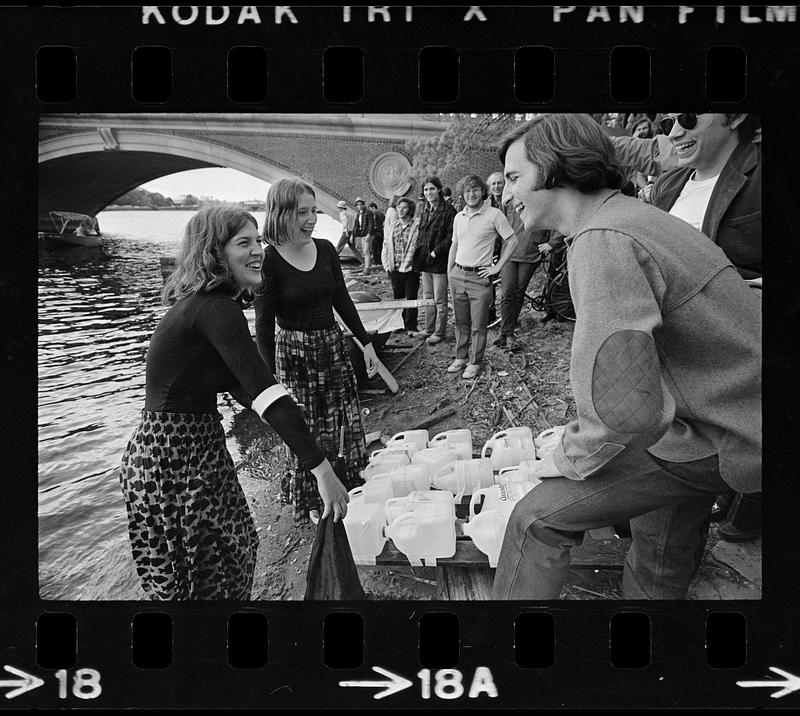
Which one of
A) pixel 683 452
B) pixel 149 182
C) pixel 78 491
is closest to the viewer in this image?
pixel 683 452

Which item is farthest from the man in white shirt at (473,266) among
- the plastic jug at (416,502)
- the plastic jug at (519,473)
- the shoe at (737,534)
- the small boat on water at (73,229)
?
the small boat on water at (73,229)

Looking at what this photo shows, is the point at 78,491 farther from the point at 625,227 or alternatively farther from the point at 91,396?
the point at 625,227

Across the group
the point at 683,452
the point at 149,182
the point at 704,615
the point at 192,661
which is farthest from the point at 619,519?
the point at 149,182

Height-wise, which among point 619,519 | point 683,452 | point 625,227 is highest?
point 625,227

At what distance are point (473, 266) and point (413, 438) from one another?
2.79 feet

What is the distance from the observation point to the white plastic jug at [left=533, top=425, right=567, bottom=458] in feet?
9.98

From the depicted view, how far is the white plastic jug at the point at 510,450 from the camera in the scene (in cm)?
308

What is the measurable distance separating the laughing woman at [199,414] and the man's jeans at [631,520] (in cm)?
94

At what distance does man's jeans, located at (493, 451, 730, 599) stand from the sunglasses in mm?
1404

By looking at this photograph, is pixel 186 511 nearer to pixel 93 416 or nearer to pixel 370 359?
pixel 93 416

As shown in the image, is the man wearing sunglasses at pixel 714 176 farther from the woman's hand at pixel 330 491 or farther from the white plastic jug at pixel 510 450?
the woman's hand at pixel 330 491

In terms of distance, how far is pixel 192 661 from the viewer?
9.84 feet

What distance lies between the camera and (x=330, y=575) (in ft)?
9.85

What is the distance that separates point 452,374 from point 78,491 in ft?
5.79
